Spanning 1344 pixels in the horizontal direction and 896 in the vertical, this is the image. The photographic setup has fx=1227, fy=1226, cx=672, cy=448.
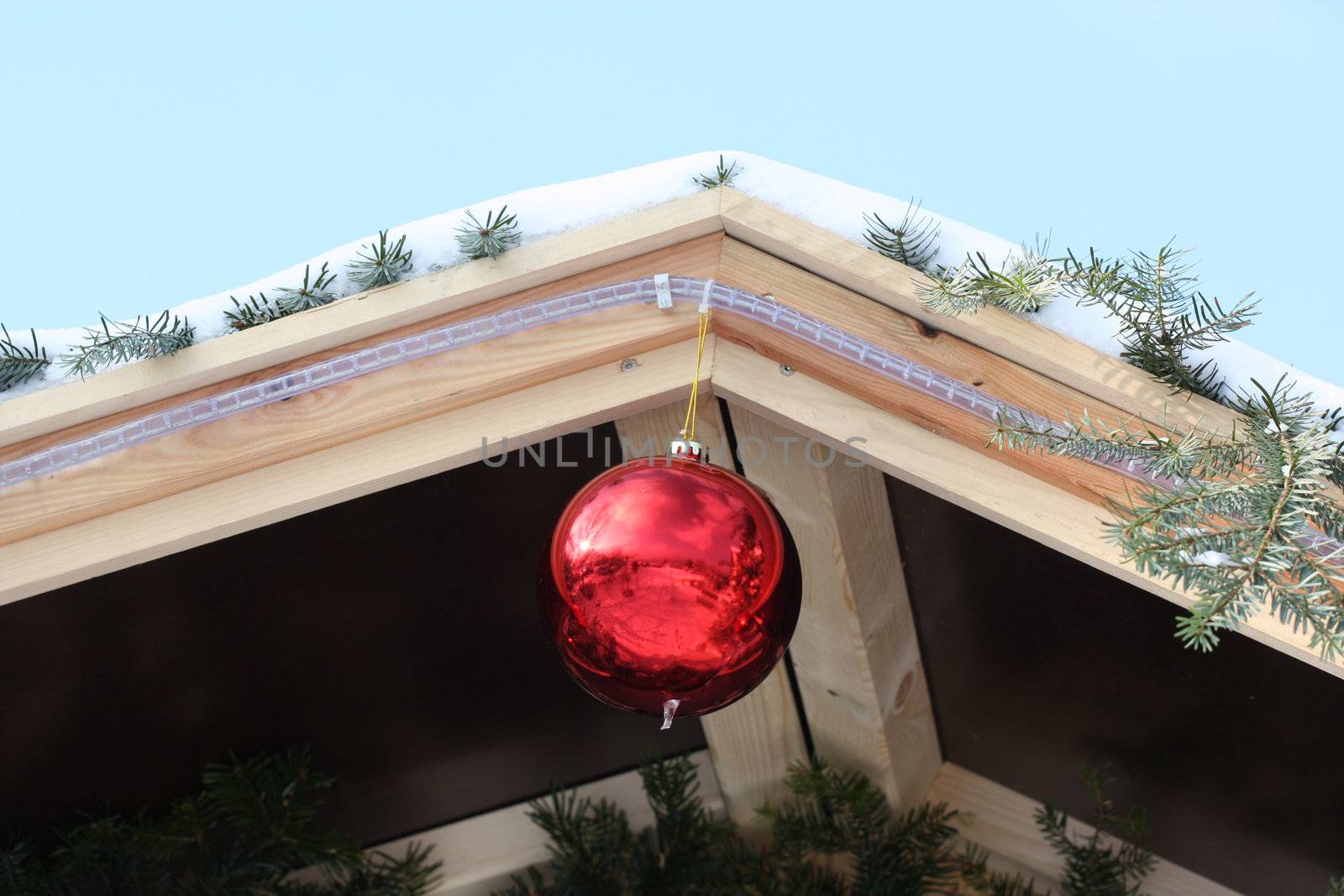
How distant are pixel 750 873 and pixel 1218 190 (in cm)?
104

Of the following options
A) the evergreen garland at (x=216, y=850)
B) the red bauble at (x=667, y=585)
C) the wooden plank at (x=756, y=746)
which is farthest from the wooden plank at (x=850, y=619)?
the evergreen garland at (x=216, y=850)

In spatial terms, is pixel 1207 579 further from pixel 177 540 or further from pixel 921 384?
pixel 177 540

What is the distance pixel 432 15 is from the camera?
1.37 meters

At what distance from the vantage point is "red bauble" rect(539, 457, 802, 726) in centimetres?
90

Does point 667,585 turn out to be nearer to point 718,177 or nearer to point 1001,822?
point 718,177

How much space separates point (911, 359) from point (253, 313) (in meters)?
0.61

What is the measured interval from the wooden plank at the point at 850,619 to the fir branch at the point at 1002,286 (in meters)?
0.21

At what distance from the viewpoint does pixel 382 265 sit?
1.12m

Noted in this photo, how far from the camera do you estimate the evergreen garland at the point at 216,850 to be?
150cm

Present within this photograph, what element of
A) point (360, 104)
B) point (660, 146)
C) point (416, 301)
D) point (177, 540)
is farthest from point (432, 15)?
point (177, 540)

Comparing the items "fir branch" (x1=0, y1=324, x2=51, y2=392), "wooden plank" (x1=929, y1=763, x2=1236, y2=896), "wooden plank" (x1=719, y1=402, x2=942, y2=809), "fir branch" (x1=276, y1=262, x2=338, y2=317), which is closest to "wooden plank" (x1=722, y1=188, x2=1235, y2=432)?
"wooden plank" (x1=719, y1=402, x2=942, y2=809)

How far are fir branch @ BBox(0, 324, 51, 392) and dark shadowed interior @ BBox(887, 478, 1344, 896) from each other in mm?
901

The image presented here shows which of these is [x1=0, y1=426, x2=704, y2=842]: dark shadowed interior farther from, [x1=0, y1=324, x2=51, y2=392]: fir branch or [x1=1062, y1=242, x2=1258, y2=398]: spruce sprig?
[x1=1062, y1=242, x2=1258, y2=398]: spruce sprig

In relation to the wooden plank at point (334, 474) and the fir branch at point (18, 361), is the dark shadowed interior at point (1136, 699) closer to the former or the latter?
the wooden plank at point (334, 474)
